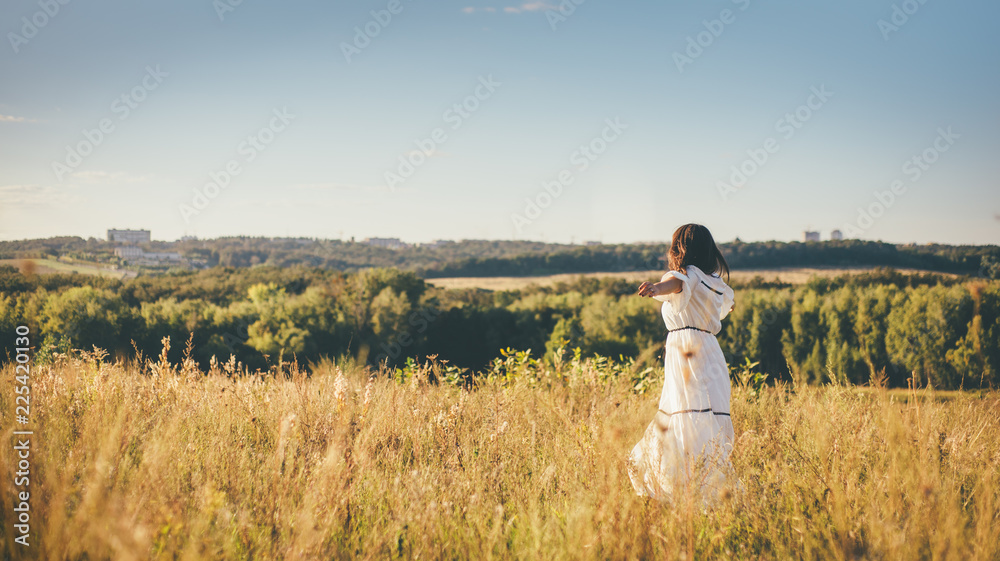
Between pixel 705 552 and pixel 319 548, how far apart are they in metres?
1.62

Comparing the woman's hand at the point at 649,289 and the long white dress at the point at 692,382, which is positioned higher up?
the woman's hand at the point at 649,289

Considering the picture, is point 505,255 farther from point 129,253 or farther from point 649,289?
point 649,289

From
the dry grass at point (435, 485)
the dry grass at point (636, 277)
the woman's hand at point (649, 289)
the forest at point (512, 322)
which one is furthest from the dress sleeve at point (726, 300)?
the dry grass at point (636, 277)

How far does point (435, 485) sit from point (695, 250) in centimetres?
211

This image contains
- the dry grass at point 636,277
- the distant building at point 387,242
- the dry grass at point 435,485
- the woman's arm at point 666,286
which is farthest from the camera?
the distant building at point 387,242

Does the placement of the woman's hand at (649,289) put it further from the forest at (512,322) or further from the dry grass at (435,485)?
the forest at (512,322)

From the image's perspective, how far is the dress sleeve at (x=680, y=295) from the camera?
3043 millimetres

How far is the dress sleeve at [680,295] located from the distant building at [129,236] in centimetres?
1992

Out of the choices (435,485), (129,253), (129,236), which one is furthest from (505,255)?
(435,485)

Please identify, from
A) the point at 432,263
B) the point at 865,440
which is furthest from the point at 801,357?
the point at 432,263

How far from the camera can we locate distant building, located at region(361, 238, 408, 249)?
209 ft

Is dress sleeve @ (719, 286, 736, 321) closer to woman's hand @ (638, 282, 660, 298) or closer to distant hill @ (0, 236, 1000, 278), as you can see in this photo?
woman's hand @ (638, 282, 660, 298)

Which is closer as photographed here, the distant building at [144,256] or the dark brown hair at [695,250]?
the dark brown hair at [695,250]

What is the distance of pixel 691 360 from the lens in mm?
3096
